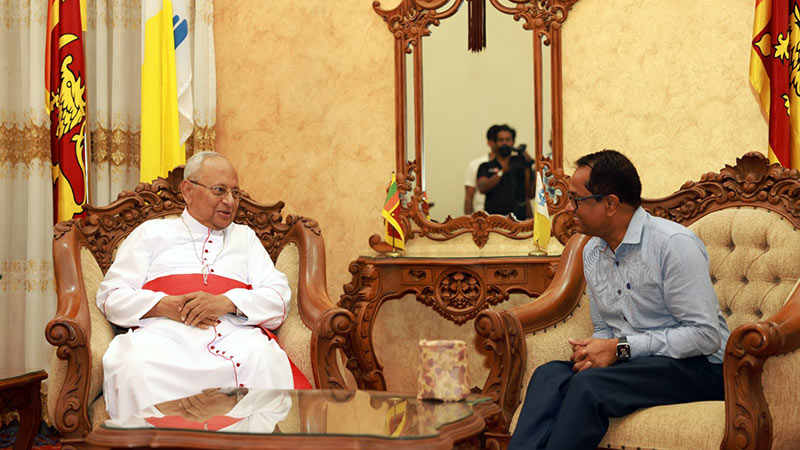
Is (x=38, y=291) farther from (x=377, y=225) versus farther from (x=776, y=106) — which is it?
(x=776, y=106)

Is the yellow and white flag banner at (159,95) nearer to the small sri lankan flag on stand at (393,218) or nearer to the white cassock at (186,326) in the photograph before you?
the white cassock at (186,326)

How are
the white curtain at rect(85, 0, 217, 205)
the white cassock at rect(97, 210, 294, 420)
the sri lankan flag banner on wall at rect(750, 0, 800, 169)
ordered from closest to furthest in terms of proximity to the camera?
the white cassock at rect(97, 210, 294, 420)
the sri lankan flag banner on wall at rect(750, 0, 800, 169)
the white curtain at rect(85, 0, 217, 205)

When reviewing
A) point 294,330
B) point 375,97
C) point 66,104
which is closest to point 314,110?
point 375,97

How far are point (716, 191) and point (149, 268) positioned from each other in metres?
2.39

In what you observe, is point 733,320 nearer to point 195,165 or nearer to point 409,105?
point 195,165

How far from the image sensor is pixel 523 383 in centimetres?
282

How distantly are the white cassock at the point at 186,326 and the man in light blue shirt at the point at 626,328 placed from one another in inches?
45.5

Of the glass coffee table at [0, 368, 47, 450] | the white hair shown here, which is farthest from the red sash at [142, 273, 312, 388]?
the glass coffee table at [0, 368, 47, 450]

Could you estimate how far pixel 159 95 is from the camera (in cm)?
469

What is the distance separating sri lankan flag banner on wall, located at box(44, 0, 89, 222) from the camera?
14.3 feet

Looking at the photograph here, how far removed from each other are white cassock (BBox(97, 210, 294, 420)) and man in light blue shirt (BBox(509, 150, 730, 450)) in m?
1.15

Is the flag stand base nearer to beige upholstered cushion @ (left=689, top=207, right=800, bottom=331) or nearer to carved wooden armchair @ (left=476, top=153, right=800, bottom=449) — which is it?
carved wooden armchair @ (left=476, top=153, right=800, bottom=449)

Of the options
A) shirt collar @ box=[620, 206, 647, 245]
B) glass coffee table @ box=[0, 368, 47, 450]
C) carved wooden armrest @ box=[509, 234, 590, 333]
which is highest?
shirt collar @ box=[620, 206, 647, 245]

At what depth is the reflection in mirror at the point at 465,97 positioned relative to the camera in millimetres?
4699
